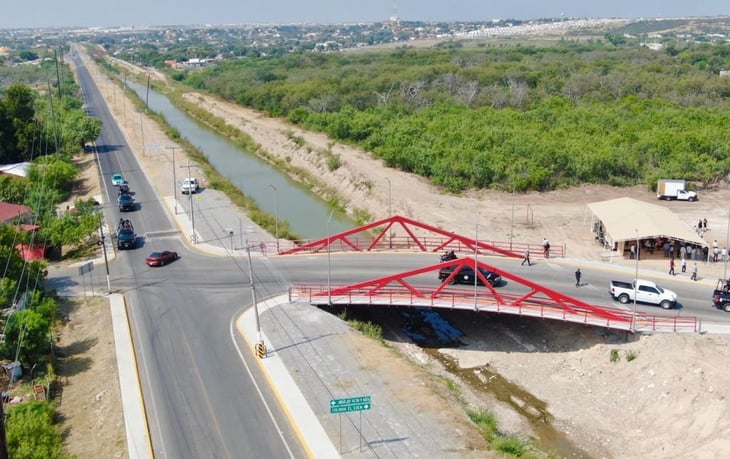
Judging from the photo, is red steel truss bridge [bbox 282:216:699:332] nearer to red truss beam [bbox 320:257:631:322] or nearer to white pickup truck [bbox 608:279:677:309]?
red truss beam [bbox 320:257:631:322]

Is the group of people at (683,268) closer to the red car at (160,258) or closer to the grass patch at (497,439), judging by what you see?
the grass patch at (497,439)

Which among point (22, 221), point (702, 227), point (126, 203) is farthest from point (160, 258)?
point (702, 227)

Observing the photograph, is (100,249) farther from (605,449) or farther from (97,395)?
(605,449)

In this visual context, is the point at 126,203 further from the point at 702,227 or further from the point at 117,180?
the point at 702,227

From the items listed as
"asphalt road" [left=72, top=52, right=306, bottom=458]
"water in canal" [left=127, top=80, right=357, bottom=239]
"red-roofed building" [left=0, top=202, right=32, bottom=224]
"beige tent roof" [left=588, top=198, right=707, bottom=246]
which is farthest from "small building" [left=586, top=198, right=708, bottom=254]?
"red-roofed building" [left=0, top=202, right=32, bottom=224]

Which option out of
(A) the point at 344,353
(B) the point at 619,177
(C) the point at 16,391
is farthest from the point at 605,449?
(B) the point at 619,177
